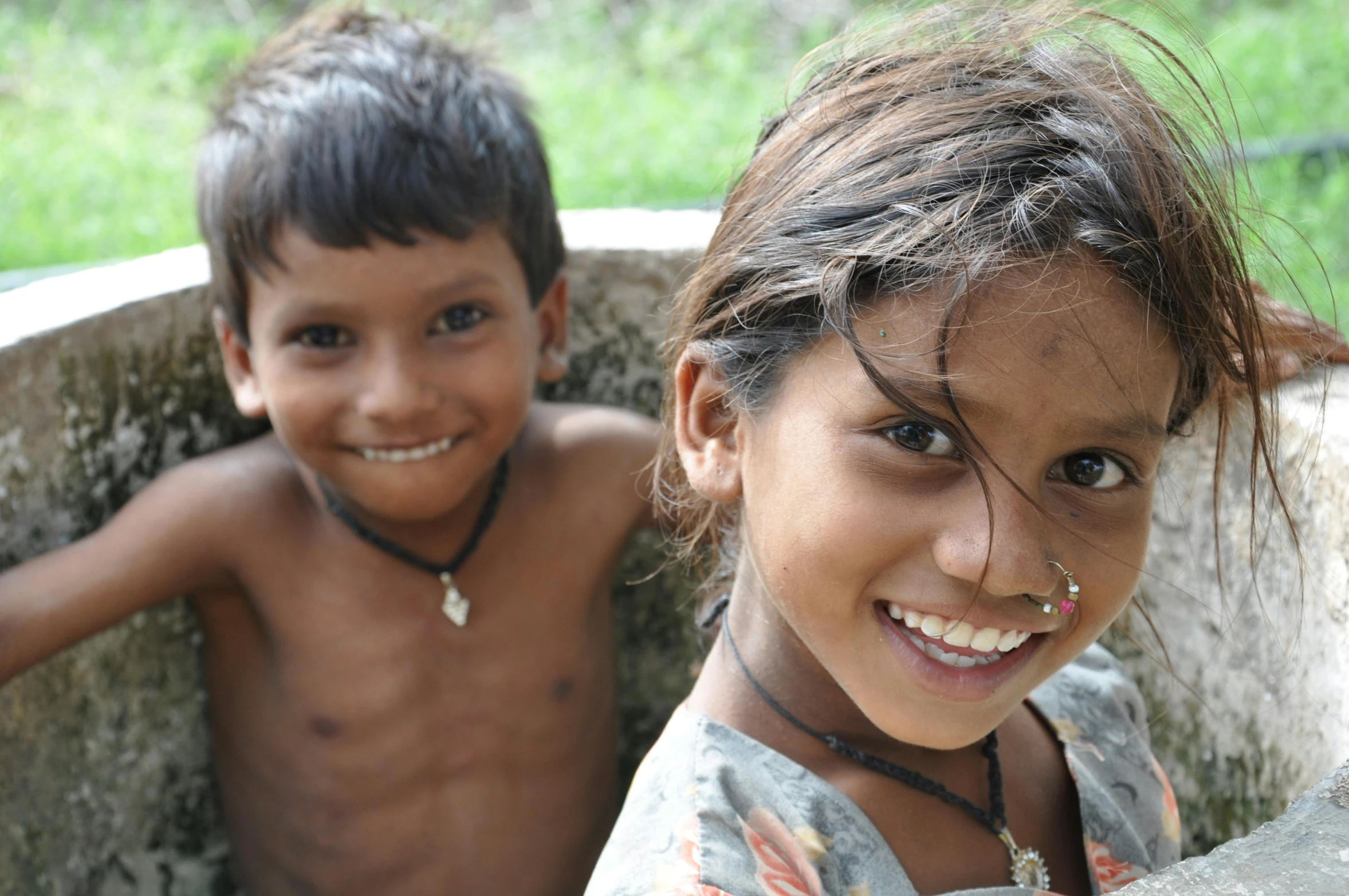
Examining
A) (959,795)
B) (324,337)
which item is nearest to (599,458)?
(324,337)

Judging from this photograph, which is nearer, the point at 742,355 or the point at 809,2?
the point at 742,355

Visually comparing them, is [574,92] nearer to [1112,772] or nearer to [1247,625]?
[1247,625]

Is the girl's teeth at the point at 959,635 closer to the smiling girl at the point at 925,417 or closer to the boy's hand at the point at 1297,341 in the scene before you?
the smiling girl at the point at 925,417

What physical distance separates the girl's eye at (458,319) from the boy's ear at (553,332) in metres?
0.18

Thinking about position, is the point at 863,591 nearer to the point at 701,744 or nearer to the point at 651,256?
the point at 701,744

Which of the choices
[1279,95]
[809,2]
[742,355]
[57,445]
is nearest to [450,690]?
[57,445]

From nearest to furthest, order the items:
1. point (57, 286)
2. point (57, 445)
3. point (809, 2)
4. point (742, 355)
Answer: point (742, 355) → point (57, 445) → point (57, 286) → point (809, 2)

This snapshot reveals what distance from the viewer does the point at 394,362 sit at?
1.94 metres

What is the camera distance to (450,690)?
7.05 feet

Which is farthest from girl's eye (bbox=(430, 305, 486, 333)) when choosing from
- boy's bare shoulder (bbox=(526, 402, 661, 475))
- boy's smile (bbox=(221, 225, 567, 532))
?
boy's bare shoulder (bbox=(526, 402, 661, 475))

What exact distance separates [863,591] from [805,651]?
0.22 m

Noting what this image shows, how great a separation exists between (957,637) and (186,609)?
4.50 ft

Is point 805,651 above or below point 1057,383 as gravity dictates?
below

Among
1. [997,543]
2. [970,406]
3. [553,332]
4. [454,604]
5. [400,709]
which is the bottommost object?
[400,709]
